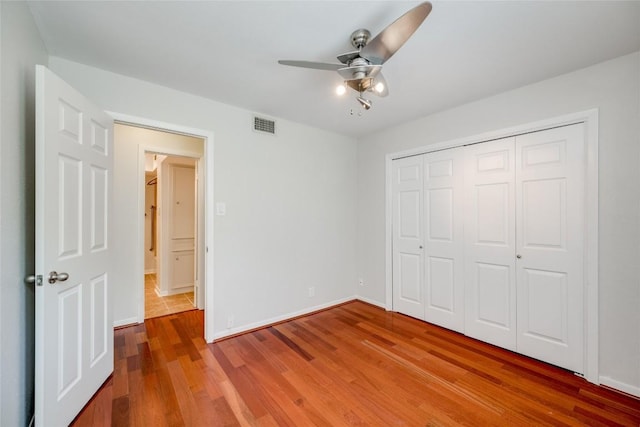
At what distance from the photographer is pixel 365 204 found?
12.9ft

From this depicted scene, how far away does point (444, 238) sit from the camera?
3018mm

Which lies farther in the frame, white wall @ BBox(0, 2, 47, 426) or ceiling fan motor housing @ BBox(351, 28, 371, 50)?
ceiling fan motor housing @ BBox(351, 28, 371, 50)

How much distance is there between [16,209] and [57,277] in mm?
425

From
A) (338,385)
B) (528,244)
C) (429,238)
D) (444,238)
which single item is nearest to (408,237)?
(429,238)

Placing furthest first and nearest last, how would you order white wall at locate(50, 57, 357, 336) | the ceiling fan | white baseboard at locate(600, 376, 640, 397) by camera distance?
white wall at locate(50, 57, 357, 336) → white baseboard at locate(600, 376, 640, 397) → the ceiling fan

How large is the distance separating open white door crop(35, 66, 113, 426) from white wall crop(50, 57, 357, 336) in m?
0.56

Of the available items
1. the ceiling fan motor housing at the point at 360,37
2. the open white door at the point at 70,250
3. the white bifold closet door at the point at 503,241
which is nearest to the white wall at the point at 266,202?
the open white door at the point at 70,250

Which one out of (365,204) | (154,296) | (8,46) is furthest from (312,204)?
(154,296)

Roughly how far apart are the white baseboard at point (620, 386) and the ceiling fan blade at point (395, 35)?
113 inches

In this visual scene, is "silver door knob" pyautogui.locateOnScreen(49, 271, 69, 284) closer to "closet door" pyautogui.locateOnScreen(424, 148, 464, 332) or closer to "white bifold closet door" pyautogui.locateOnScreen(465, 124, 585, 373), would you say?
"closet door" pyautogui.locateOnScreen(424, 148, 464, 332)

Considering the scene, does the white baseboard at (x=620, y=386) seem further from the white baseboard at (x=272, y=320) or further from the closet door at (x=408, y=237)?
the white baseboard at (x=272, y=320)

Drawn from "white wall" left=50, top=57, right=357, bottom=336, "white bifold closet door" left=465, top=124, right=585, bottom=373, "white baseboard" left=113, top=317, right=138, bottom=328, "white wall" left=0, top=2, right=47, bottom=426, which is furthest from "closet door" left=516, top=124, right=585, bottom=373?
"white baseboard" left=113, top=317, right=138, bottom=328

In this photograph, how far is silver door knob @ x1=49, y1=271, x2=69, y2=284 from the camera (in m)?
1.46

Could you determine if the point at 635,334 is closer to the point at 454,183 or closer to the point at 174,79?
the point at 454,183
